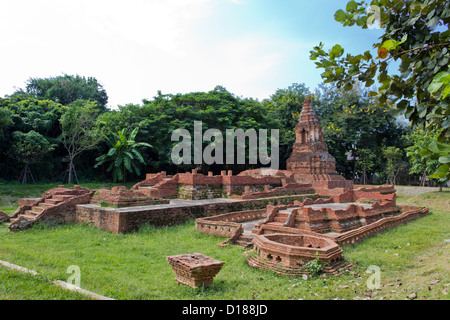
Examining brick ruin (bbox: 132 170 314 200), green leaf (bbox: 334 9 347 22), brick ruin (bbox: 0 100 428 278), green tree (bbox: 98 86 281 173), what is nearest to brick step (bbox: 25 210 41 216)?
brick ruin (bbox: 0 100 428 278)

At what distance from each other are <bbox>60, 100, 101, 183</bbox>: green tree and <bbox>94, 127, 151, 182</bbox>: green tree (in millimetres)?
1086

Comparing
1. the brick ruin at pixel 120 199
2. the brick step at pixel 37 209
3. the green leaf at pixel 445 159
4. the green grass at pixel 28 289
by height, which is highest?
the green leaf at pixel 445 159

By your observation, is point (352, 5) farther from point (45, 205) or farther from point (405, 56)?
point (45, 205)

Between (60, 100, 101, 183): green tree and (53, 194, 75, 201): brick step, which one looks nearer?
(53, 194, 75, 201): brick step

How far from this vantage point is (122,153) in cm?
2238

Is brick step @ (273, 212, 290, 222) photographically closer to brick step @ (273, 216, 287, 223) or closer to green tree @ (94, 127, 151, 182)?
brick step @ (273, 216, 287, 223)

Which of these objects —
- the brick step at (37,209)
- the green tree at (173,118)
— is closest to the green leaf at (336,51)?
the brick step at (37,209)

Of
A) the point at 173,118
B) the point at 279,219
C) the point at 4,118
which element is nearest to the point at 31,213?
the point at 4,118

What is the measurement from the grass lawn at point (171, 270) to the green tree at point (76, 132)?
10.8m

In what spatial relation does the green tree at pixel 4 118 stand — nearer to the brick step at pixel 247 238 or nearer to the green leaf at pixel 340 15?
the brick step at pixel 247 238

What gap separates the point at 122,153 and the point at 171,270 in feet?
56.1

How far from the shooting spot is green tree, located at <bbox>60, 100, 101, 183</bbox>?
21016 millimetres

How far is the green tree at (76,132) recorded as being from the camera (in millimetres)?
21016

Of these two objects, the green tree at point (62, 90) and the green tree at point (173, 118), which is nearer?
the green tree at point (173, 118)
